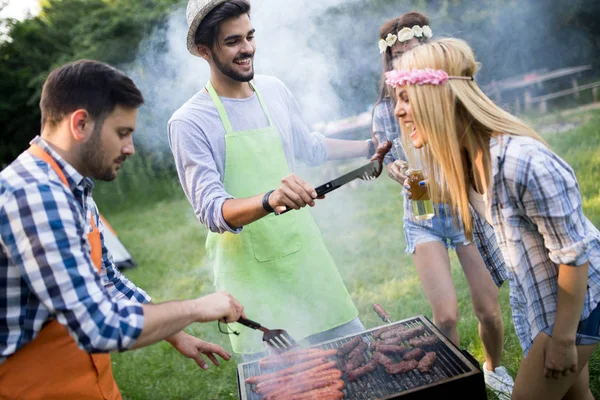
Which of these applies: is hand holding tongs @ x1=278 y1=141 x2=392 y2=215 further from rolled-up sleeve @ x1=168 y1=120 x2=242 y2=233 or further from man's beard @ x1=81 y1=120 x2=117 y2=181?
man's beard @ x1=81 y1=120 x2=117 y2=181

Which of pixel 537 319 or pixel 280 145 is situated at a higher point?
pixel 280 145

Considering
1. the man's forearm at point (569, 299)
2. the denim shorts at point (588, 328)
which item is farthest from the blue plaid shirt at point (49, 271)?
the denim shorts at point (588, 328)

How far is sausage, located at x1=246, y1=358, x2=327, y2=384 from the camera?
276 cm

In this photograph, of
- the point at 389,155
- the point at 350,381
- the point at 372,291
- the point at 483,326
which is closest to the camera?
the point at 350,381

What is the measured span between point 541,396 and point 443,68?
1.48 m

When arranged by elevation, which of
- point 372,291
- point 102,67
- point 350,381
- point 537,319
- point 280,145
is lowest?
point 372,291

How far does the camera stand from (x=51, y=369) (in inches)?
81.6

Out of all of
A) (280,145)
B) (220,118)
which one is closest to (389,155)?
(280,145)

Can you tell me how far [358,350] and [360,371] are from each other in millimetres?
204

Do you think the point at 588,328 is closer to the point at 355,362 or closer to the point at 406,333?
the point at 406,333

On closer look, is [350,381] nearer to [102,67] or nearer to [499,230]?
[499,230]

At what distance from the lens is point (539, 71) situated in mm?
10055

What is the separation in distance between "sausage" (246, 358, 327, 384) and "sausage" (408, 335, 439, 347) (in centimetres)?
47

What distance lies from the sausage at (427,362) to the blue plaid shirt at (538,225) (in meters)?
0.46
